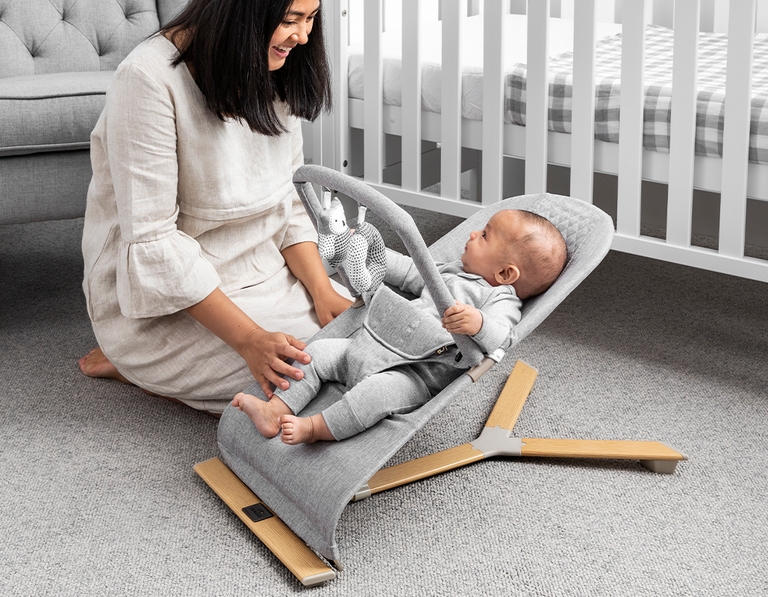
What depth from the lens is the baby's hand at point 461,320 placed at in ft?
3.31

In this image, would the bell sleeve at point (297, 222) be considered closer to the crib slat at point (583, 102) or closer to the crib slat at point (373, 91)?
the crib slat at point (373, 91)

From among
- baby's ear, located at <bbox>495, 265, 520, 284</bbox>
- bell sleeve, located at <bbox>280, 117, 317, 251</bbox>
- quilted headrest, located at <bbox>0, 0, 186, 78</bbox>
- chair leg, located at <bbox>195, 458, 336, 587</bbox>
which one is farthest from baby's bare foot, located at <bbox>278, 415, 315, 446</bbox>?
quilted headrest, located at <bbox>0, 0, 186, 78</bbox>

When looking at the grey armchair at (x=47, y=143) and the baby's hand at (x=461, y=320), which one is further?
the grey armchair at (x=47, y=143)

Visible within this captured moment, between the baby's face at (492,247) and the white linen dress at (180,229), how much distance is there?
0.29 m

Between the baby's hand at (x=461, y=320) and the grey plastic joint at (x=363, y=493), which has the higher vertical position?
the baby's hand at (x=461, y=320)

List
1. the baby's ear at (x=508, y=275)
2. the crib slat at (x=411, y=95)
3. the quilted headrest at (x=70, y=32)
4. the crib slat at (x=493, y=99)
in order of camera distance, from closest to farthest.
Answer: the baby's ear at (x=508, y=275), the crib slat at (x=493, y=99), the crib slat at (x=411, y=95), the quilted headrest at (x=70, y=32)

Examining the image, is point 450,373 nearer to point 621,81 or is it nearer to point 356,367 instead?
point 356,367

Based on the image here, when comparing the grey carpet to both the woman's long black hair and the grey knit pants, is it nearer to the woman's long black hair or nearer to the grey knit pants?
the grey knit pants

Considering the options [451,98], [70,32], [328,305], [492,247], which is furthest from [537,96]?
[70,32]

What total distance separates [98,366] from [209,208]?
43cm

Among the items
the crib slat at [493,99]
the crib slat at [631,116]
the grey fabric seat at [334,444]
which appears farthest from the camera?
the crib slat at [493,99]

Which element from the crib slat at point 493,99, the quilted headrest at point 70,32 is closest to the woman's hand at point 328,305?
the crib slat at point 493,99

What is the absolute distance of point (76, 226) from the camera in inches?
92.3

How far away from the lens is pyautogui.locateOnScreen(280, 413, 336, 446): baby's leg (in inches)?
41.2
